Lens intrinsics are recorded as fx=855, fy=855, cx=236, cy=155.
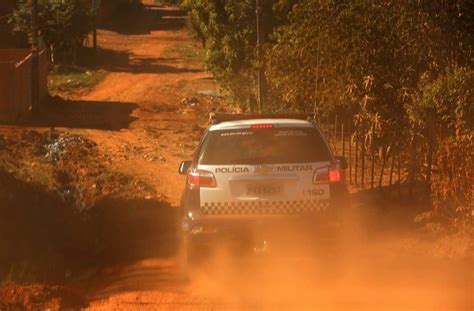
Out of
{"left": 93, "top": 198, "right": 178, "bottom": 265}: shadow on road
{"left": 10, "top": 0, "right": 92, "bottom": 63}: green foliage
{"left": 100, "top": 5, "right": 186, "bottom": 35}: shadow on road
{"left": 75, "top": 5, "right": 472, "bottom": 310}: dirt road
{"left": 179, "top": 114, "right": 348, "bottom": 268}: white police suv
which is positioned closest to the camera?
{"left": 75, "top": 5, "right": 472, "bottom": 310}: dirt road

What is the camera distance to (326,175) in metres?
8.45

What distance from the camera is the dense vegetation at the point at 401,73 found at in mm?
10953

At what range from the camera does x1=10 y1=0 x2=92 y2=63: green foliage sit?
40.5 meters

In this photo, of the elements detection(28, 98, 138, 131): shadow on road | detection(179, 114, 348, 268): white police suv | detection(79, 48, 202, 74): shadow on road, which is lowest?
detection(79, 48, 202, 74): shadow on road

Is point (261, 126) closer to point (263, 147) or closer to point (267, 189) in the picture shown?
point (263, 147)

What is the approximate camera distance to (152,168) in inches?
703

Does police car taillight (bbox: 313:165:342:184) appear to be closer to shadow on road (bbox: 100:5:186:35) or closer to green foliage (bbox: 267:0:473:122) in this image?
green foliage (bbox: 267:0:473:122)

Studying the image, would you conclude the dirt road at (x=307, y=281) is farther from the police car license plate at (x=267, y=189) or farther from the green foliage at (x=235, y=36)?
the green foliage at (x=235, y=36)

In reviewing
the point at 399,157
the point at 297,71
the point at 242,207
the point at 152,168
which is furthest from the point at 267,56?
the point at 242,207

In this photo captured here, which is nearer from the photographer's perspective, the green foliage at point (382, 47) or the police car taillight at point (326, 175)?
the police car taillight at point (326, 175)

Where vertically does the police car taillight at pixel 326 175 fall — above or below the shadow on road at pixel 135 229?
above

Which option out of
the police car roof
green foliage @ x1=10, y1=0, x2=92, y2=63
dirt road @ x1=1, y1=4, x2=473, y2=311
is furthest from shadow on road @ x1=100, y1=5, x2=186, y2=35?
the police car roof

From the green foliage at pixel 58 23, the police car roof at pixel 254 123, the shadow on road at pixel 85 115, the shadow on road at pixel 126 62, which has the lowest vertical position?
the shadow on road at pixel 126 62

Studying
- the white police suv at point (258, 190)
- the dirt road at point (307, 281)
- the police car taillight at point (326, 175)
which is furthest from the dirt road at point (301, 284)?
the police car taillight at point (326, 175)
